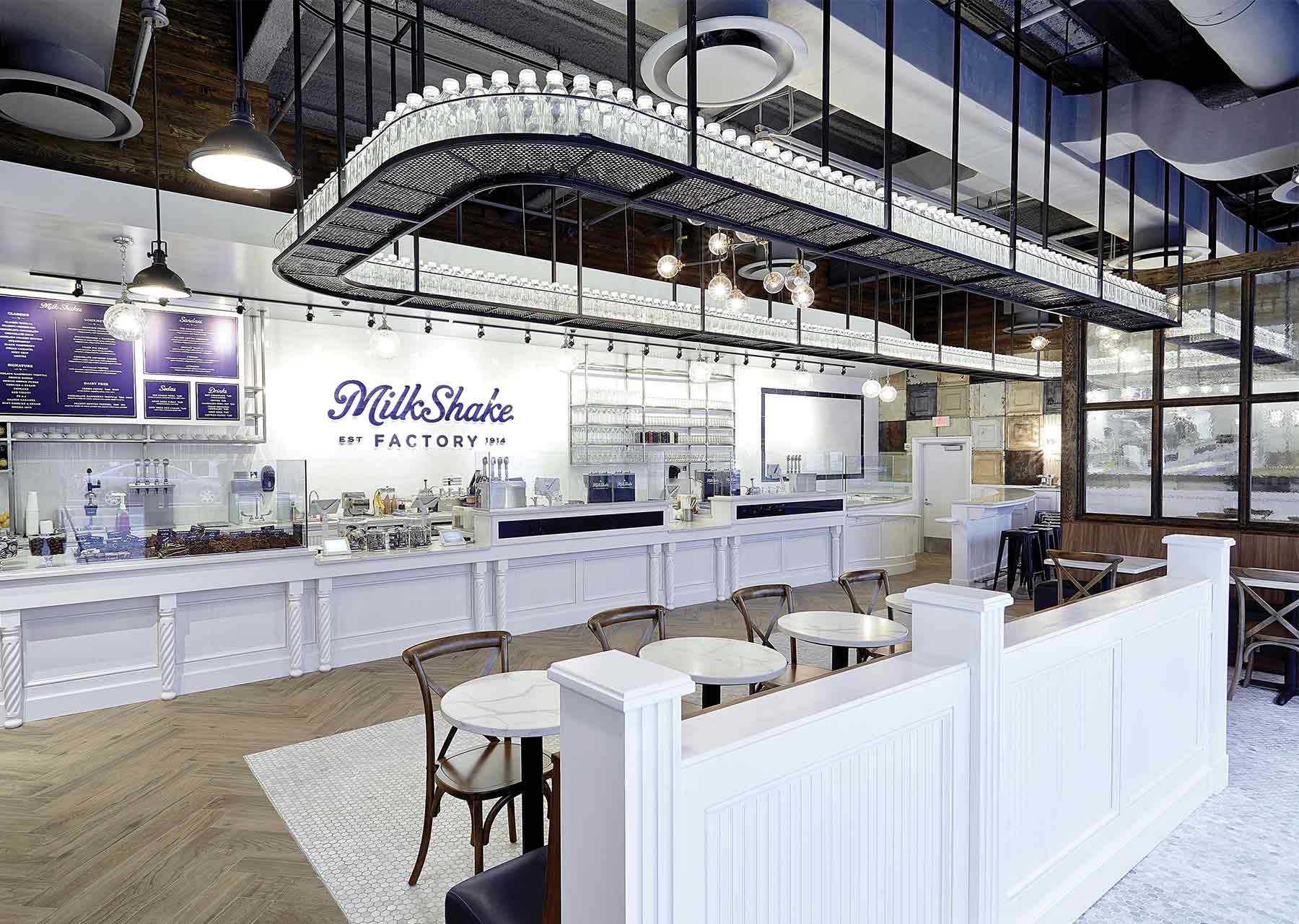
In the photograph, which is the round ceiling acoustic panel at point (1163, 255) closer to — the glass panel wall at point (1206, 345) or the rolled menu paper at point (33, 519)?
the glass panel wall at point (1206, 345)

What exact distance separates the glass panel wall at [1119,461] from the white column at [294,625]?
21.2 feet

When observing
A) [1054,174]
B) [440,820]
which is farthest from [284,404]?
[1054,174]

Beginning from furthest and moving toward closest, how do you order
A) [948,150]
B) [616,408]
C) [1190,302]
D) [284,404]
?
[616,408] → [284,404] → [1190,302] → [948,150]

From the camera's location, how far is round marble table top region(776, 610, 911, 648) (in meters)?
3.60

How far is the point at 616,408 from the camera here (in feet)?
34.4

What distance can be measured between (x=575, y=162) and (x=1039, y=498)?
10836mm

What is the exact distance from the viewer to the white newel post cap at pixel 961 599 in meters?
2.10

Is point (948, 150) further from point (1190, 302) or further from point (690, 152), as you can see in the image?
point (690, 152)

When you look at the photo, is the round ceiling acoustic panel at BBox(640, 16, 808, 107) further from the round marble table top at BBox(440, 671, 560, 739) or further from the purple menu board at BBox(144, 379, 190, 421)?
the purple menu board at BBox(144, 379, 190, 421)

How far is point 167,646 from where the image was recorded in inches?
193

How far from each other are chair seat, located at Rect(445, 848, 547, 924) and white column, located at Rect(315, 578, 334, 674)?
13.0 ft

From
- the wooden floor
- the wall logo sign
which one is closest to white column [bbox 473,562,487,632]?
the wooden floor

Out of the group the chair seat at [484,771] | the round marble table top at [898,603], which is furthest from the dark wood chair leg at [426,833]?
the round marble table top at [898,603]

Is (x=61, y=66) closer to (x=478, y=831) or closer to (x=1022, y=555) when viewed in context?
(x=478, y=831)
